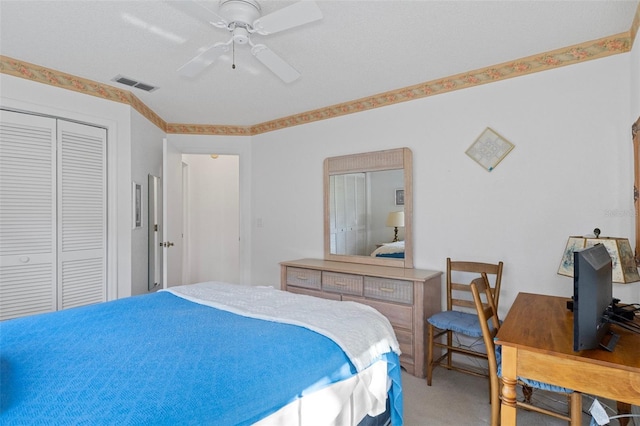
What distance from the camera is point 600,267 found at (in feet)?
4.42

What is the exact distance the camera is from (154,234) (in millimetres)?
3977

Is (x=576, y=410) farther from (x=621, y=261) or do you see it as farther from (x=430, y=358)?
(x=430, y=358)

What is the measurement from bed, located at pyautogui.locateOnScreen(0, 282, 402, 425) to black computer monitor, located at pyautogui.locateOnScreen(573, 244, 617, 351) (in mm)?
798

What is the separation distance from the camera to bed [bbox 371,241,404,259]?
3145 mm

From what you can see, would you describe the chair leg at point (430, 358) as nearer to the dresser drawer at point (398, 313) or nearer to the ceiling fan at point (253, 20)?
the dresser drawer at point (398, 313)

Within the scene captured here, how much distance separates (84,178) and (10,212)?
1.95 ft

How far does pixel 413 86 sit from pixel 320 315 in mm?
2328

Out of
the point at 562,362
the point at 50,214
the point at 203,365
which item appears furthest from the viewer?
the point at 50,214

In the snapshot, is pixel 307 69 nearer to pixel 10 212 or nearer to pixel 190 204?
pixel 10 212

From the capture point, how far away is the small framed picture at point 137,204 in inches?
134

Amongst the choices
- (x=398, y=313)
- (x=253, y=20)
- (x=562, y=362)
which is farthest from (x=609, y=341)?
(x=253, y=20)

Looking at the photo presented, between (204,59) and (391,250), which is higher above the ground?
(204,59)

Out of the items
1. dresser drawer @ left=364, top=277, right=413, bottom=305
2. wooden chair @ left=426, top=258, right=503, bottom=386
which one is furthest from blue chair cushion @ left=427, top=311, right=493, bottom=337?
dresser drawer @ left=364, top=277, right=413, bottom=305

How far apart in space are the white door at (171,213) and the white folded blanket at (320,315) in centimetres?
151
